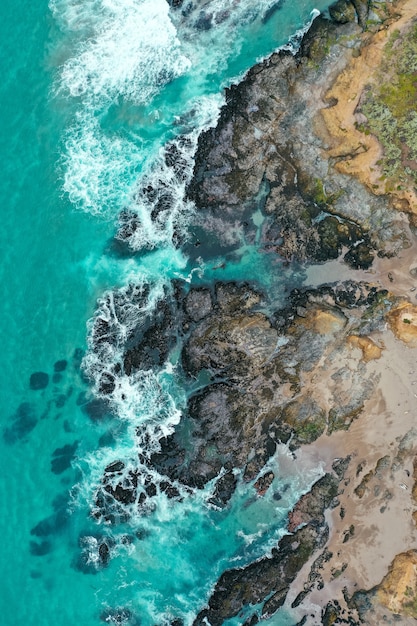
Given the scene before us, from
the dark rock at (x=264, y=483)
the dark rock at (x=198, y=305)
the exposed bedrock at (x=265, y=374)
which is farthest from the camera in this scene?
the dark rock at (x=264, y=483)

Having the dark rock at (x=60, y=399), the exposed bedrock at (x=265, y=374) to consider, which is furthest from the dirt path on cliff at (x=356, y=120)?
the dark rock at (x=60, y=399)

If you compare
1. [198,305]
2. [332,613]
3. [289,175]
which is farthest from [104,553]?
[289,175]

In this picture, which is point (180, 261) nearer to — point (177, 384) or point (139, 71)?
point (177, 384)

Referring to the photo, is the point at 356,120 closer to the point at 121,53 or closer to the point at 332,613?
the point at 121,53

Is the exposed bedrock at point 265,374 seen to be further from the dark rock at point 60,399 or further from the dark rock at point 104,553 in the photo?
the dark rock at point 60,399

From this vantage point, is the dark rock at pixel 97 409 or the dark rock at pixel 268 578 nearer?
the dark rock at pixel 268 578

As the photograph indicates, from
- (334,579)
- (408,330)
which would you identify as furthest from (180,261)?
(334,579)
